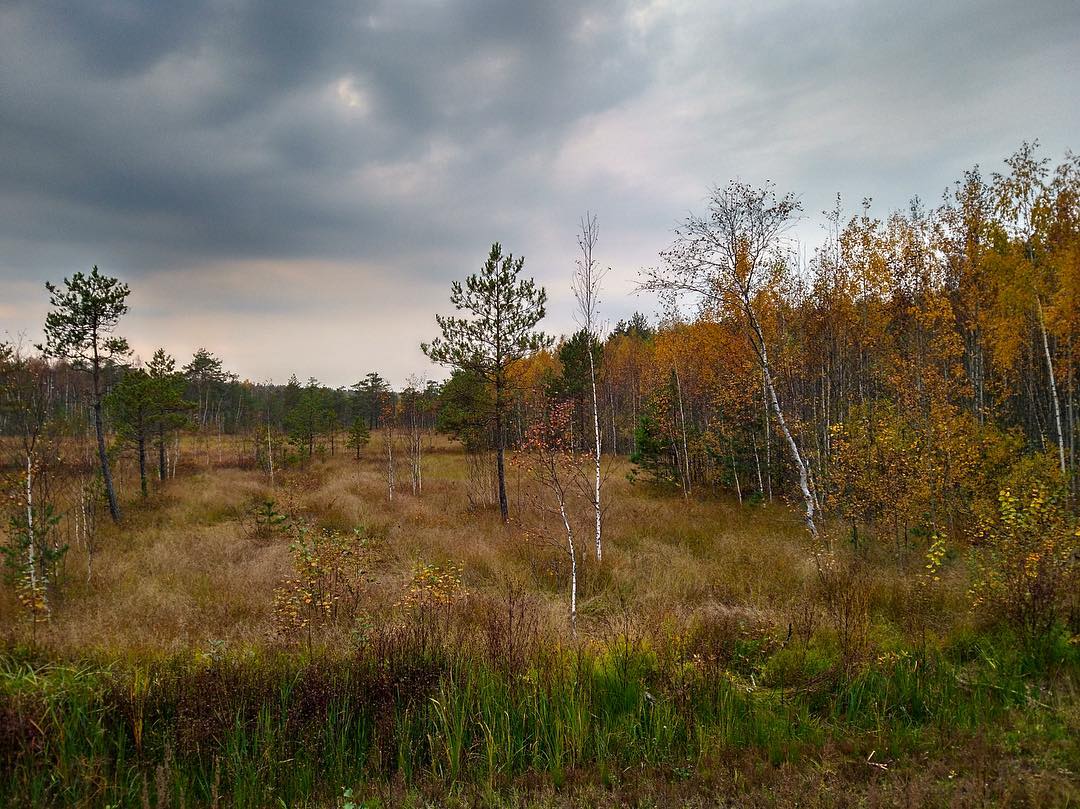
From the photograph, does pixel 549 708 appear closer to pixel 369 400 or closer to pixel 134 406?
pixel 134 406

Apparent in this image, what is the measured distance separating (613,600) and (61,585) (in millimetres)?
11648

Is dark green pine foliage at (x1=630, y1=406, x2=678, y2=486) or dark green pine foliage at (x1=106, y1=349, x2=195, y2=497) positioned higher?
dark green pine foliage at (x1=106, y1=349, x2=195, y2=497)

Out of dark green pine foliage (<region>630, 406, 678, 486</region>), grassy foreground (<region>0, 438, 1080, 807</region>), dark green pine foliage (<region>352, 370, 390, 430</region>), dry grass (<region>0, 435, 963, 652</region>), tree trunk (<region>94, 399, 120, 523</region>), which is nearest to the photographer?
grassy foreground (<region>0, 438, 1080, 807</region>)

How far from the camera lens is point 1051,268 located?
41.4 feet

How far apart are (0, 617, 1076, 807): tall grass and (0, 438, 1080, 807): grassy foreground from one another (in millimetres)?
23

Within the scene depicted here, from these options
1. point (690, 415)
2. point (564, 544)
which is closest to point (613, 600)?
point (564, 544)

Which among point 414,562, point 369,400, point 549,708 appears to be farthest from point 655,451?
point 369,400

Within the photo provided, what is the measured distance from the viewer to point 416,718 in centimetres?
423

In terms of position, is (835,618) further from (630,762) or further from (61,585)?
(61,585)

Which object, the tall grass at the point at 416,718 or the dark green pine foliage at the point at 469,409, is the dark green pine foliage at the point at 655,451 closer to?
the dark green pine foliage at the point at 469,409

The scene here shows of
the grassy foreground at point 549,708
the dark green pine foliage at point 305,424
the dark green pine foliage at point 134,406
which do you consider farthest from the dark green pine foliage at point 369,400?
the grassy foreground at point 549,708

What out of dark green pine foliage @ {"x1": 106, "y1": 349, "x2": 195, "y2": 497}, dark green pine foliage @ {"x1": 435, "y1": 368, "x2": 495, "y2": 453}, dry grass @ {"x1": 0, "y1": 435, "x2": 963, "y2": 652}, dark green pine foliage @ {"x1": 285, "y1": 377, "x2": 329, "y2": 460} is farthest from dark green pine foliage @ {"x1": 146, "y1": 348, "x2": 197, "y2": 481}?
dark green pine foliage @ {"x1": 435, "y1": 368, "x2": 495, "y2": 453}

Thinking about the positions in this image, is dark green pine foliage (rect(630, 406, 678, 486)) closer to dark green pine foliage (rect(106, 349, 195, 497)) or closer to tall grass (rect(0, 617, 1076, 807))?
tall grass (rect(0, 617, 1076, 807))

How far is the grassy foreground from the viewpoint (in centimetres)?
337
